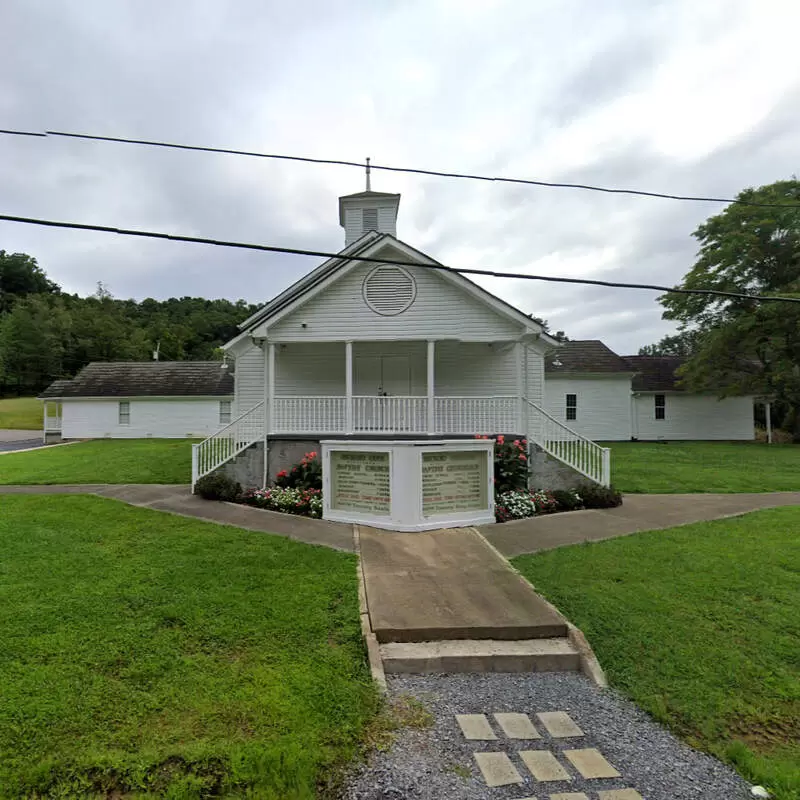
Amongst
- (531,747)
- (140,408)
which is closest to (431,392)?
(531,747)

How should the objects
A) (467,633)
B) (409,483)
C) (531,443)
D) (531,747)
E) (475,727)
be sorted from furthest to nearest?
(531,443) < (409,483) < (467,633) < (475,727) < (531,747)

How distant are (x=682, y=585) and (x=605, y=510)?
438 cm

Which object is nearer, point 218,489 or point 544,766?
point 544,766

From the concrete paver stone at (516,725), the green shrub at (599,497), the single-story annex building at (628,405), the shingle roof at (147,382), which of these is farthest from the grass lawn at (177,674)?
the single-story annex building at (628,405)

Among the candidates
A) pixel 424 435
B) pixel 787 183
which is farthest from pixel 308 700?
pixel 787 183

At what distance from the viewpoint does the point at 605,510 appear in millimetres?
9500

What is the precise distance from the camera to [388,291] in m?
11.1

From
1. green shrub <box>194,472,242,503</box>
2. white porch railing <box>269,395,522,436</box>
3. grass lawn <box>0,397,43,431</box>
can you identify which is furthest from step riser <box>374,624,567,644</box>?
grass lawn <box>0,397,43,431</box>

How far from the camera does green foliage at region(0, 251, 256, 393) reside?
181 feet

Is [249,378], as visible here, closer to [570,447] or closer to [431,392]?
[431,392]

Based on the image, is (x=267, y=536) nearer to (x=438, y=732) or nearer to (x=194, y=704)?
(x=194, y=704)

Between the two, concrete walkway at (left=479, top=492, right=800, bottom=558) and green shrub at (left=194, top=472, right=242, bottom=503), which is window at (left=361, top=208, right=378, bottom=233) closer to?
green shrub at (left=194, top=472, right=242, bottom=503)

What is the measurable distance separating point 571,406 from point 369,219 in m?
15.4

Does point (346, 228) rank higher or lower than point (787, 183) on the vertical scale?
lower
